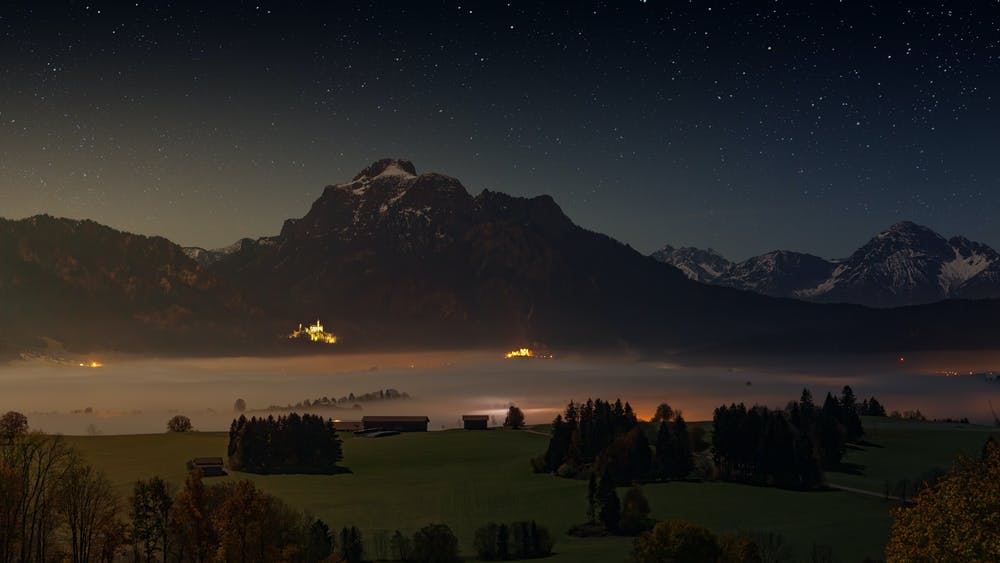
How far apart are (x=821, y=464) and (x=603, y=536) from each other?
65171 mm

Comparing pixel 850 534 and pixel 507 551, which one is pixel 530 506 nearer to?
pixel 507 551

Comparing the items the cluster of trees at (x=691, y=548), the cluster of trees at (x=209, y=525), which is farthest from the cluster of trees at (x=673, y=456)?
the cluster of trees at (x=209, y=525)

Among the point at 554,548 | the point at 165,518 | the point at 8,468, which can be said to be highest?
the point at 8,468

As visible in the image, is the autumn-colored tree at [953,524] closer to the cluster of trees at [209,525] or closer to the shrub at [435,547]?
the cluster of trees at [209,525]

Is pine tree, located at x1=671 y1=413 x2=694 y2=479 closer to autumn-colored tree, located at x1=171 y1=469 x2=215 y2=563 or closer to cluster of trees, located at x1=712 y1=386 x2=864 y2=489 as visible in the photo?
cluster of trees, located at x1=712 y1=386 x2=864 y2=489

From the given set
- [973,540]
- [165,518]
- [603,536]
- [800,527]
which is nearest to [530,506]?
[603,536]

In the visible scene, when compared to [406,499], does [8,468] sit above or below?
above

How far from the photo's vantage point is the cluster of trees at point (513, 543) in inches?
5049

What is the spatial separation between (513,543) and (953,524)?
8198 cm

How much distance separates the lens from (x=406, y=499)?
566 ft

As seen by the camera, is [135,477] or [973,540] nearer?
[973,540]

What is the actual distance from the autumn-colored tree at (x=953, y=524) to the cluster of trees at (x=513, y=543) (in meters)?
74.0

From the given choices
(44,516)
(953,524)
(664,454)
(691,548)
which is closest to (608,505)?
(691,548)

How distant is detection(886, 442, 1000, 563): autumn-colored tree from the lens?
55.2 metres
